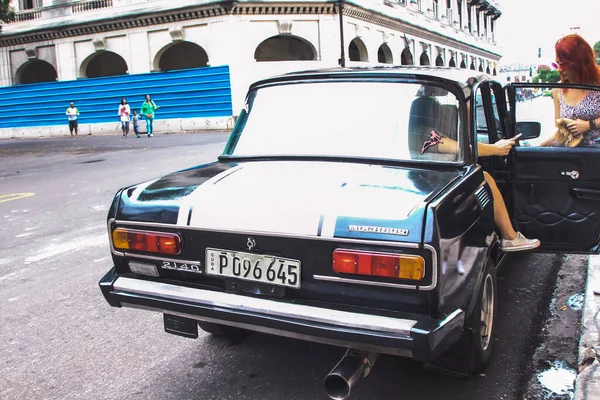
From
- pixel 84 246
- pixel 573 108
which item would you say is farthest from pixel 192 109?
pixel 573 108

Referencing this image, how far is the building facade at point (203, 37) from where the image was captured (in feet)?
90.8

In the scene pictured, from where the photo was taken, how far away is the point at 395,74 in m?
3.64

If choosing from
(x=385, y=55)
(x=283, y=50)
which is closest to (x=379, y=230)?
(x=283, y=50)

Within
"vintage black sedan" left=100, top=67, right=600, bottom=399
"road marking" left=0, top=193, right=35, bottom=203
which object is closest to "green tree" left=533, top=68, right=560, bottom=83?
"vintage black sedan" left=100, top=67, right=600, bottom=399

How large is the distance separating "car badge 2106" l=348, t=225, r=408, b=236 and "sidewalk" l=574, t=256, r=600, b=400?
1.30 m

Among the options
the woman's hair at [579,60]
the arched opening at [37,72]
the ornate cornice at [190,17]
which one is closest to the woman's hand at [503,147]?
the woman's hair at [579,60]

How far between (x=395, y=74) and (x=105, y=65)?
33.6 meters

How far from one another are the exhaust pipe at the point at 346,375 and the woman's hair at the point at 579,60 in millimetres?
3250

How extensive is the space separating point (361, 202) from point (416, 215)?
0.28 m

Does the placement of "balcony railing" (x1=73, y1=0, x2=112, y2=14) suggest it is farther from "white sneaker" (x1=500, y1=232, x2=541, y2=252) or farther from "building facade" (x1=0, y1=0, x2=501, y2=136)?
"white sneaker" (x1=500, y1=232, x2=541, y2=252)

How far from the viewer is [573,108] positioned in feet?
15.3

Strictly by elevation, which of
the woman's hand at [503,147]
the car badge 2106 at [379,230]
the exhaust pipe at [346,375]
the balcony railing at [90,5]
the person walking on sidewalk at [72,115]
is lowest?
the exhaust pipe at [346,375]

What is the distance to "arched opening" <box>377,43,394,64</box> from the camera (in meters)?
35.4

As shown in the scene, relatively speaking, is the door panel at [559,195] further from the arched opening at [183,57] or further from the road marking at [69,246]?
the arched opening at [183,57]
